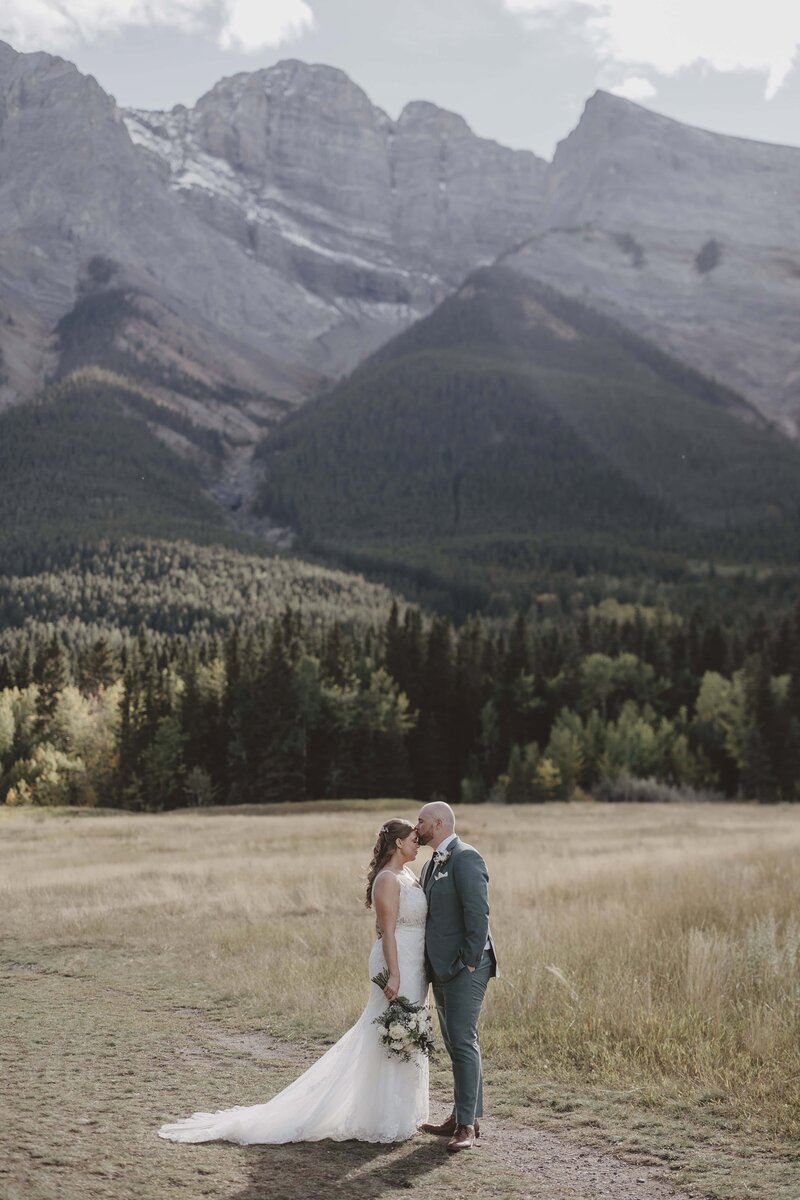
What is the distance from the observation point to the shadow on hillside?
28.5 feet

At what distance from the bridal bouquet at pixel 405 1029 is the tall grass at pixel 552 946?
100.0 inches

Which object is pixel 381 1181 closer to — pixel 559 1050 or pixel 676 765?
pixel 559 1050

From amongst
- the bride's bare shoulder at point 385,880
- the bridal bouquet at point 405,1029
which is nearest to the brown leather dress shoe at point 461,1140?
the bridal bouquet at point 405,1029

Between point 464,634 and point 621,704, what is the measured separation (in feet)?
56.4

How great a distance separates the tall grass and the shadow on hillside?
2643 millimetres

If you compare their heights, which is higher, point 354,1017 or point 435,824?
point 435,824

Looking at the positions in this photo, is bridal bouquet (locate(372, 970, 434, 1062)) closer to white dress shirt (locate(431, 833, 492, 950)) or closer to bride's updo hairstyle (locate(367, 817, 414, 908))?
white dress shirt (locate(431, 833, 492, 950))

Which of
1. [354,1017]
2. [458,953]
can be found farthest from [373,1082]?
[354,1017]

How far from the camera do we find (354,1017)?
46.6ft

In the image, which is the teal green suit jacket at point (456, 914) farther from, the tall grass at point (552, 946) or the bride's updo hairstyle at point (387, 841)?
the tall grass at point (552, 946)

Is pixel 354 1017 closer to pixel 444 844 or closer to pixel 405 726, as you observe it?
pixel 444 844

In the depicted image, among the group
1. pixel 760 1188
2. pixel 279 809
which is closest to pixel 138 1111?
pixel 760 1188

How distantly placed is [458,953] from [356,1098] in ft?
5.08

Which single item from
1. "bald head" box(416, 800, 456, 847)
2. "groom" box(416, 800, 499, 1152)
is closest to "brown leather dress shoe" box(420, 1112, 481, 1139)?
"groom" box(416, 800, 499, 1152)
